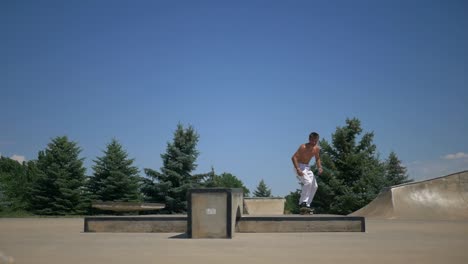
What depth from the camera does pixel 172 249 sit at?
6969 mm

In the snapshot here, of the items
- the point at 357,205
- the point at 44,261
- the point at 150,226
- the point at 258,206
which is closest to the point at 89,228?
the point at 150,226

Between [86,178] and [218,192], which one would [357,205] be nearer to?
[86,178]

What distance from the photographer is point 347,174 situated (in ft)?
130

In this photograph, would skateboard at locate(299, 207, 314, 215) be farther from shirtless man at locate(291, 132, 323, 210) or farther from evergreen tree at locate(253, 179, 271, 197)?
evergreen tree at locate(253, 179, 271, 197)

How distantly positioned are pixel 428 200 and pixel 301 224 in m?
7.06

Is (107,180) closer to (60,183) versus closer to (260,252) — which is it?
(60,183)

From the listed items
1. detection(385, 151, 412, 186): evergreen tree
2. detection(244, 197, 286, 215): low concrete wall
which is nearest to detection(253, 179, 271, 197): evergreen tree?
detection(385, 151, 412, 186): evergreen tree

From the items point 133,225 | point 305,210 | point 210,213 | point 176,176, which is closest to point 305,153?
point 305,210

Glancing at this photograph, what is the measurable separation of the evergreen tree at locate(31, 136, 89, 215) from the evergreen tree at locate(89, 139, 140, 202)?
116cm

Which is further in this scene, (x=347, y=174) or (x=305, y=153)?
(x=347, y=174)

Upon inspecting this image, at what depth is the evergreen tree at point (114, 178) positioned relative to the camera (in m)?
37.5

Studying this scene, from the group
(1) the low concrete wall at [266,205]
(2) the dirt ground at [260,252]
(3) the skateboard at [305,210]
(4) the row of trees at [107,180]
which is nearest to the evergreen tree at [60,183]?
(4) the row of trees at [107,180]

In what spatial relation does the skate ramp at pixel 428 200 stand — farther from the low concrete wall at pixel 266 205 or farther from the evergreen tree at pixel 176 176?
the evergreen tree at pixel 176 176

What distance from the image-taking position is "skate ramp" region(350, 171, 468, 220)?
15.3m
